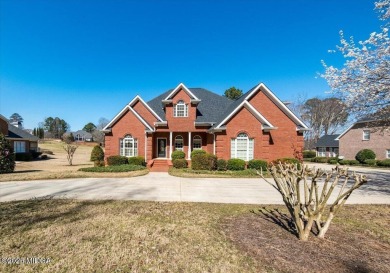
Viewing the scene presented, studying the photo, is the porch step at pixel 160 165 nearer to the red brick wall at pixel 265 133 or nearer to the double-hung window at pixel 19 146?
the red brick wall at pixel 265 133

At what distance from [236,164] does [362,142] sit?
28.3m

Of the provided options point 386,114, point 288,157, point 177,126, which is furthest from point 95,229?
point 288,157

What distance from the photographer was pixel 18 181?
12.2 meters

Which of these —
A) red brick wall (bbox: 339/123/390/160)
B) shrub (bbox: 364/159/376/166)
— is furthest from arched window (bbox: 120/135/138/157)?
shrub (bbox: 364/159/376/166)

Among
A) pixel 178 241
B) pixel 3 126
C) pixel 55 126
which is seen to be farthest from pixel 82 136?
pixel 178 241

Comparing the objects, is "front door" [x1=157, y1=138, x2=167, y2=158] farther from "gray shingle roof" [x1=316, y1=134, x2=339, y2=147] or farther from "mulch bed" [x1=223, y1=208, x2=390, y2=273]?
"gray shingle roof" [x1=316, y1=134, x2=339, y2=147]

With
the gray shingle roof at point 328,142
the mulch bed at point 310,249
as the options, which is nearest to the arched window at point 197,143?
the mulch bed at point 310,249

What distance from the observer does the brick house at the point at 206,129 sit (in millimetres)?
18609

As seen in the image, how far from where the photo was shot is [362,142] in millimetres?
33031

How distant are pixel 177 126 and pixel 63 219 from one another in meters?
16.5

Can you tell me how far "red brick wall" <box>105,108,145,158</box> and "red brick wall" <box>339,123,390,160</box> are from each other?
102ft

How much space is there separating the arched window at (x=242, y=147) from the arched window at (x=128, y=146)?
9909 mm

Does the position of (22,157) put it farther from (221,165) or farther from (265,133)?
(265,133)

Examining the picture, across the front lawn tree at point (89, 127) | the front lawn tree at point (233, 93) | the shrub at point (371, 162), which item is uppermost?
the front lawn tree at point (233, 93)
